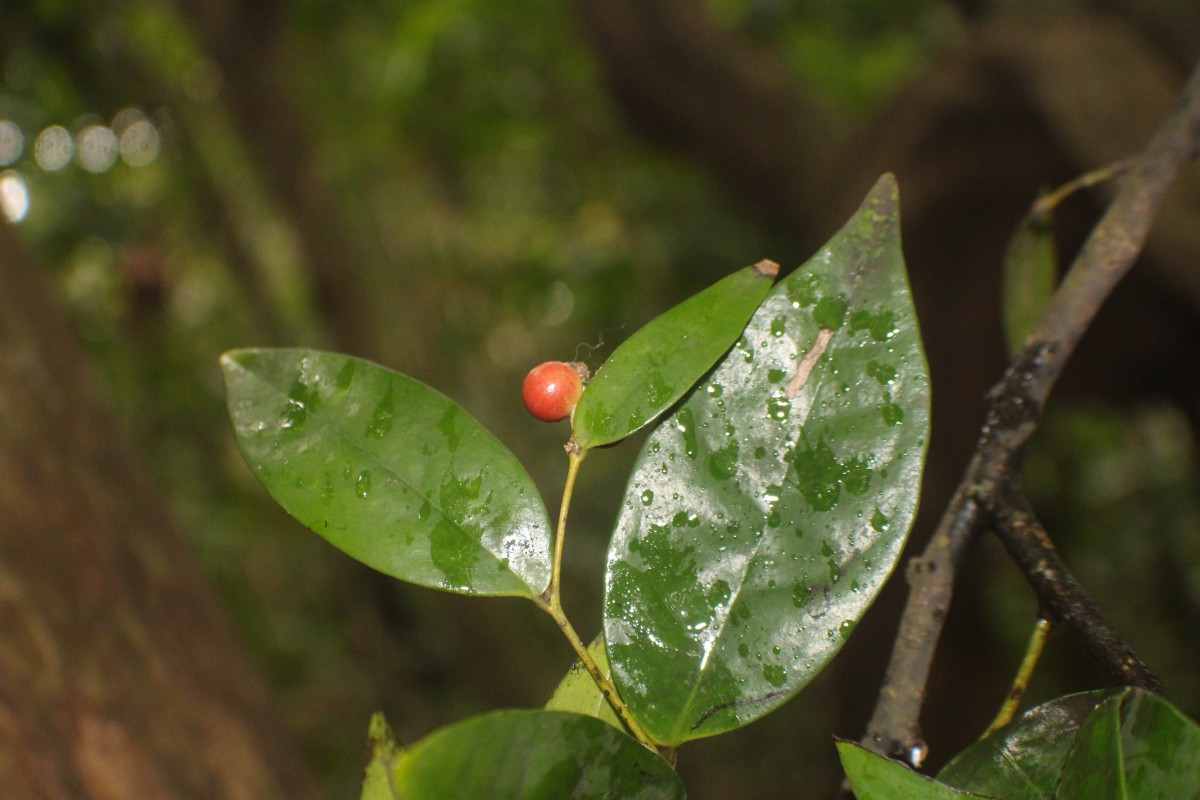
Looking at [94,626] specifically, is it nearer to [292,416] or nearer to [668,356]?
[292,416]

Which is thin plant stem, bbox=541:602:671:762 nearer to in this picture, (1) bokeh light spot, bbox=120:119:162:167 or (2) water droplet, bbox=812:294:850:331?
(2) water droplet, bbox=812:294:850:331

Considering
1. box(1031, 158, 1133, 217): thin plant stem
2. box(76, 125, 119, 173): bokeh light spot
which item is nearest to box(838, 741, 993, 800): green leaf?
box(1031, 158, 1133, 217): thin plant stem

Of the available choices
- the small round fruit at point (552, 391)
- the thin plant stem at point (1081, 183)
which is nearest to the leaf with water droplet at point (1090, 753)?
the small round fruit at point (552, 391)

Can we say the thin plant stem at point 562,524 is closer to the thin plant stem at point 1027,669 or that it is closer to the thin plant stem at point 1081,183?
the thin plant stem at point 1027,669

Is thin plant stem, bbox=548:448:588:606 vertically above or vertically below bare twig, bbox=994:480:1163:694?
above

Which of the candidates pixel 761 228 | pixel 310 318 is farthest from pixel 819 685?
pixel 310 318

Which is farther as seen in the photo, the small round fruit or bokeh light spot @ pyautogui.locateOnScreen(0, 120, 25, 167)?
bokeh light spot @ pyautogui.locateOnScreen(0, 120, 25, 167)

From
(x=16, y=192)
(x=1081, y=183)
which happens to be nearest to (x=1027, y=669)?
(x=1081, y=183)
